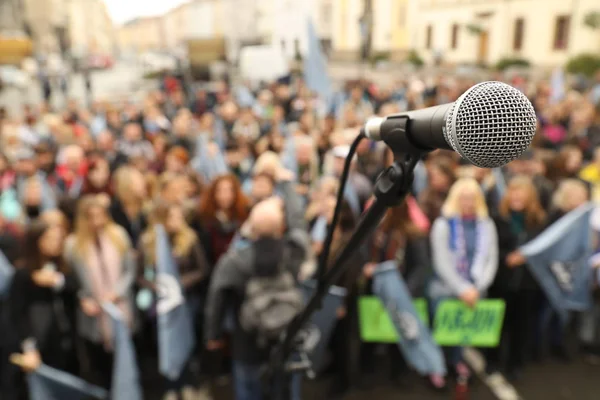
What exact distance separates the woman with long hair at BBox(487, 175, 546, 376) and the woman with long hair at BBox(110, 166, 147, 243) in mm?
3184

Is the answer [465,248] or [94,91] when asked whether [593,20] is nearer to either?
[94,91]

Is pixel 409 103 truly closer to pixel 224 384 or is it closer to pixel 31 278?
pixel 224 384

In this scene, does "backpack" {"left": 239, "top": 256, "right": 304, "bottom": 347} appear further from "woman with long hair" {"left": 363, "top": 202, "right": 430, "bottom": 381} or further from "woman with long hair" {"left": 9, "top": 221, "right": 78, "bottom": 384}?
"woman with long hair" {"left": 9, "top": 221, "right": 78, "bottom": 384}

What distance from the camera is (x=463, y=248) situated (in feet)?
12.6

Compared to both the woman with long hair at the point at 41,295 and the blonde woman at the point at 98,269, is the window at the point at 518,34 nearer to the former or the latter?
the blonde woman at the point at 98,269

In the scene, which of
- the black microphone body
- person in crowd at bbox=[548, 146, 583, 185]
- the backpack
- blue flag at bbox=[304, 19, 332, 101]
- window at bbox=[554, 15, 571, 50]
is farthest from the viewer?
window at bbox=[554, 15, 571, 50]

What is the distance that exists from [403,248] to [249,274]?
4.86 feet

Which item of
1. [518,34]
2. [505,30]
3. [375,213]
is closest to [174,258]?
[375,213]

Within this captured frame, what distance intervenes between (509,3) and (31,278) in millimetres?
35841

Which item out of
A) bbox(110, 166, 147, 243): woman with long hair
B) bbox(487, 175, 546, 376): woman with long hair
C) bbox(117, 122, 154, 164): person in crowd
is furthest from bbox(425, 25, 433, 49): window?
bbox(110, 166, 147, 243): woman with long hair

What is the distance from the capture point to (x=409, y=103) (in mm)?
11125

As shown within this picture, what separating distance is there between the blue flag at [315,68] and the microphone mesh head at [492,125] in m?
5.11

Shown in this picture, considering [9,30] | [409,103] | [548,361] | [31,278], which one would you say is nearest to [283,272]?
[31,278]

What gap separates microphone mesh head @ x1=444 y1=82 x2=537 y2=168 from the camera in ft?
2.75
